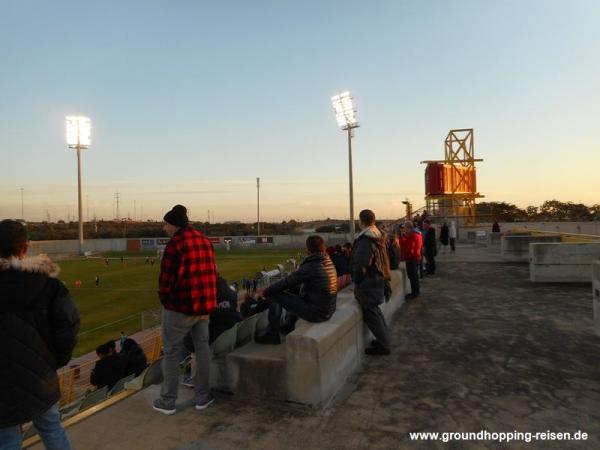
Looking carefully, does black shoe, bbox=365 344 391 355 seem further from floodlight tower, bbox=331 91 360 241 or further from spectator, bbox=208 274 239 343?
floodlight tower, bbox=331 91 360 241

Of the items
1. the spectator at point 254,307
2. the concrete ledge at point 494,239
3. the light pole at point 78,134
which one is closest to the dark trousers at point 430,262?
the spectator at point 254,307

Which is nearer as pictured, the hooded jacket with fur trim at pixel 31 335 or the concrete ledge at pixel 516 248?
the hooded jacket with fur trim at pixel 31 335

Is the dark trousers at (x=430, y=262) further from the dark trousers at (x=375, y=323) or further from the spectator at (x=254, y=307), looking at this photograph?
the spectator at (x=254, y=307)

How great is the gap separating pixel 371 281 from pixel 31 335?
3484 millimetres

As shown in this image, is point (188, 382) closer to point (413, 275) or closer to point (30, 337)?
point (30, 337)

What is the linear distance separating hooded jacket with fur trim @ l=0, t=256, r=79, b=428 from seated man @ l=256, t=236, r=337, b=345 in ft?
7.02

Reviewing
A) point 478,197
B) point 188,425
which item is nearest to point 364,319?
point 188,425

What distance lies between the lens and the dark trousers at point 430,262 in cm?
1137

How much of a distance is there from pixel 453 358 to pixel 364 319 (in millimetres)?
1100

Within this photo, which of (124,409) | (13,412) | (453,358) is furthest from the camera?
(453,358)

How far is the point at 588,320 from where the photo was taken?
20.5 ft

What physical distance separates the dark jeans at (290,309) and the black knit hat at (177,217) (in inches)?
53.7

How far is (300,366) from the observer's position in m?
3.54

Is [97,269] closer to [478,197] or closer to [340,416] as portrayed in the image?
[478,197]
